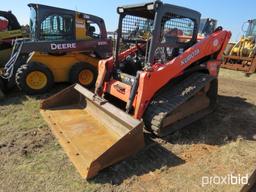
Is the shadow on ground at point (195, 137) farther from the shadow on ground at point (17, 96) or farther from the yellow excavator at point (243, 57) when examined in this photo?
the yellow excavator at point (243, 57)

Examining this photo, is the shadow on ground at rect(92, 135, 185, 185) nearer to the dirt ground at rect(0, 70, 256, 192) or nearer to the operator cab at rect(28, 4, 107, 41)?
the dirt ground at rect(0, 70, 256, 192)

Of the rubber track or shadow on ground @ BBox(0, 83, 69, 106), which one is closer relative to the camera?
the rubber track

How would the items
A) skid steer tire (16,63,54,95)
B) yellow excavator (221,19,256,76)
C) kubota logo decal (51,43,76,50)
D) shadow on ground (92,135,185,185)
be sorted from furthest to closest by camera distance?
yellow excavator (221,19,256,76) → kubota logo decal (51,43,76,50) → skid steer tire (16,63,54,95) → shadow on ground (92,135,185,185)

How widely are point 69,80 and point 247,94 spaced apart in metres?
4.41

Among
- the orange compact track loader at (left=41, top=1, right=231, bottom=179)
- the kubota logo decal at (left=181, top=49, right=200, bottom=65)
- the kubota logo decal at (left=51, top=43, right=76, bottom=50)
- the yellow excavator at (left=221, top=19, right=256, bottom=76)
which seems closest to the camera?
the orange compact track loader at (left=41, top=1, right=231, bottom=179)

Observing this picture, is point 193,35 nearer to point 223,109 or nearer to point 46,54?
point 223,109

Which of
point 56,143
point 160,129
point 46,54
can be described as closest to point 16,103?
point 46,54

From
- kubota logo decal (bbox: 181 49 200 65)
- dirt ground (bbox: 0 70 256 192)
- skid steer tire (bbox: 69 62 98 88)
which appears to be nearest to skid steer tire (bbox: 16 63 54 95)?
skid steer tire (bbox: 69 62 98 88)

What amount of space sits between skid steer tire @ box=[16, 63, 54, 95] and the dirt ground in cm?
149

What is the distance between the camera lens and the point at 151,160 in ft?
11.1

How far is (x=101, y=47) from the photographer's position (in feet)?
24.7

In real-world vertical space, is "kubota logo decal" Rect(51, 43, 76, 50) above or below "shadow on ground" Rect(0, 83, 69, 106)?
above

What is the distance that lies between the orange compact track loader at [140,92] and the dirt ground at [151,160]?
15 centimetres

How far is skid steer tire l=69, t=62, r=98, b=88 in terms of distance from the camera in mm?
6832
